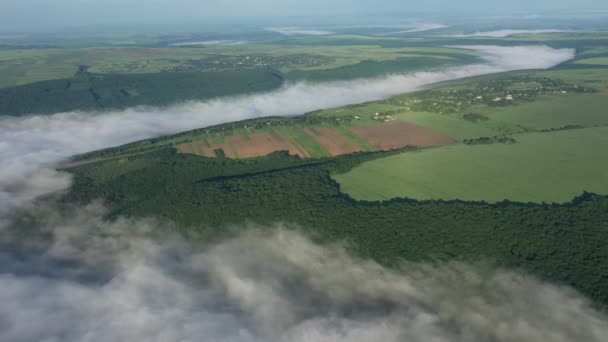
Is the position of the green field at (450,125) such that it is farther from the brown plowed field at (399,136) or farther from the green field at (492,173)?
the green field at (492,173)

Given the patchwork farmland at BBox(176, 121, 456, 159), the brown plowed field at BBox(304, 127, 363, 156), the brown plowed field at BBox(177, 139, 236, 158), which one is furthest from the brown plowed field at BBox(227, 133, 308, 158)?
the brown plowed field at BBox(304, 127, 363, 156)

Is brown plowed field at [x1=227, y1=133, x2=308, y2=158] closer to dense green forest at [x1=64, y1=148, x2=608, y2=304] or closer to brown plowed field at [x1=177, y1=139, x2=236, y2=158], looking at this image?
brown plowed field at [x1=177, y1=139, x2=236, y2=158]

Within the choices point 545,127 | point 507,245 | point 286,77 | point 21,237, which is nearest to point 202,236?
point 21,237

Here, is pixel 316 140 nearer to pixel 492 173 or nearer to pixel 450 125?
pixel 450 125

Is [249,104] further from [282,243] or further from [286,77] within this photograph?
[282,243]

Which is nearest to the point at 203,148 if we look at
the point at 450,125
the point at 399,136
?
the point at 399,136

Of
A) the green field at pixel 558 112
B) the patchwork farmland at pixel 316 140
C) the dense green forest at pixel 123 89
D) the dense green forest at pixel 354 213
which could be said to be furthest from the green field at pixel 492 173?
the dense green forest at pixel 123 89
